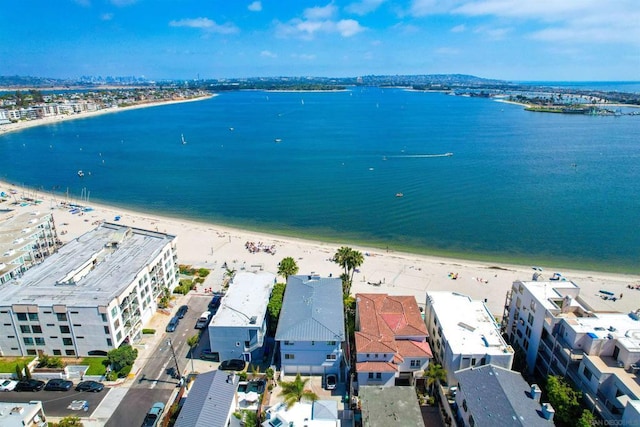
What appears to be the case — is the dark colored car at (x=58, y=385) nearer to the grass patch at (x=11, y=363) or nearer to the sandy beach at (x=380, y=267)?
the grass patch at (x=11, y=363)

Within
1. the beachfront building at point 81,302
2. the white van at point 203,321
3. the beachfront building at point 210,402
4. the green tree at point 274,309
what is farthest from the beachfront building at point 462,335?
the beachfront building at point 81,302

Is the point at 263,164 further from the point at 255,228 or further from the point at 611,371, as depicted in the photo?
the point at 611,371

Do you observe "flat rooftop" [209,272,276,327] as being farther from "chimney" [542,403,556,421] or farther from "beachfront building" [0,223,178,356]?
"chimney" [542,403,556,421]

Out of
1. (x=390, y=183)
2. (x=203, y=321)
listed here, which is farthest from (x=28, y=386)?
(x=390, y=183)

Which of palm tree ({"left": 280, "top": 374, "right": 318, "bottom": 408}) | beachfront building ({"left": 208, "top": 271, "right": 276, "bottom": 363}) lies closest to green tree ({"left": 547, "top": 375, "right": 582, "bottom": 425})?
palm tree ({"left": 280, "top": 374, "right": 318, "bottom": 408})

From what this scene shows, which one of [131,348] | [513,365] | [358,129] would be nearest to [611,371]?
[513,365]

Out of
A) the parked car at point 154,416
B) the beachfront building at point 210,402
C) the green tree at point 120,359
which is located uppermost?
the beachfront building at point 210,402

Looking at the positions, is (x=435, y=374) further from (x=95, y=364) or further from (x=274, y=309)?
(x=95, y=364)
